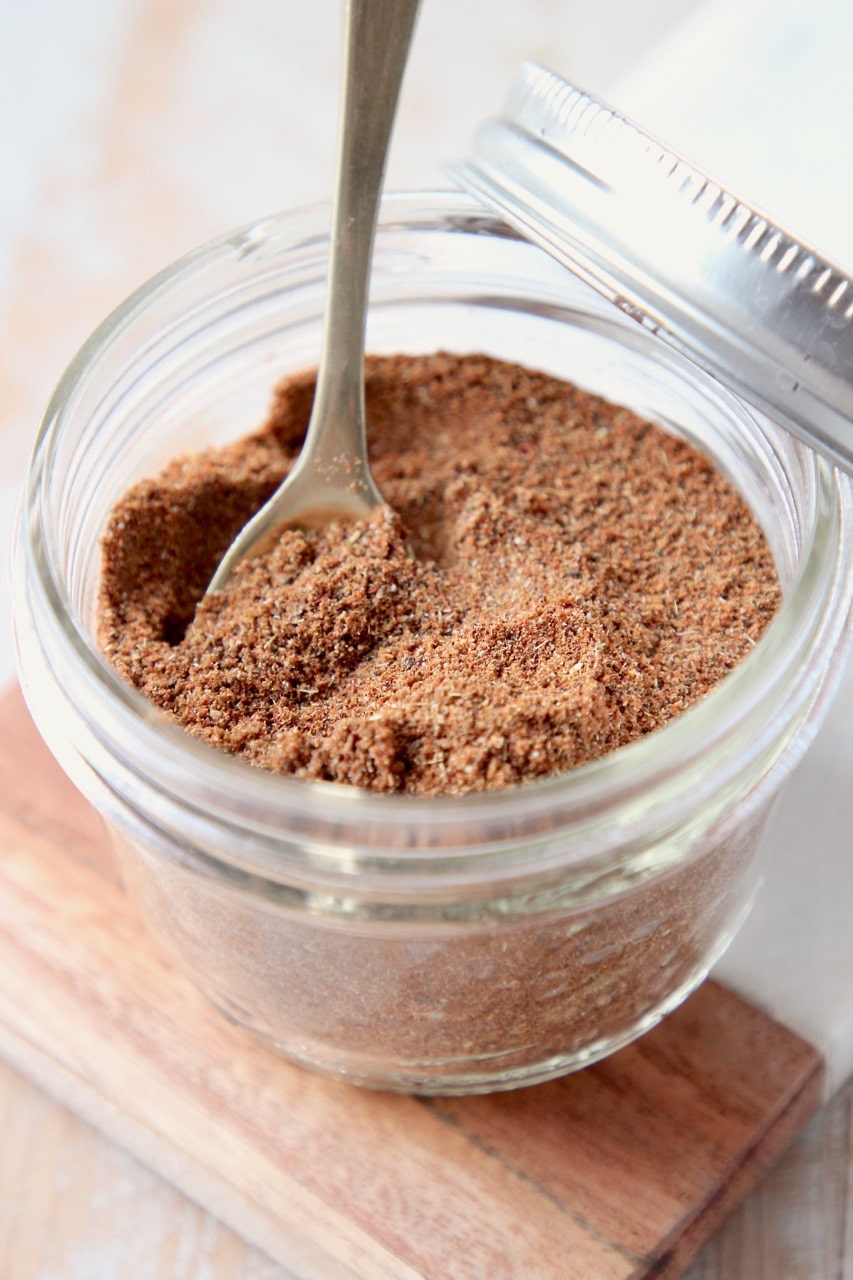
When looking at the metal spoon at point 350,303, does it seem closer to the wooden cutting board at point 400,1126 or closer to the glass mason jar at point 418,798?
the glass mason jar at point 418,798

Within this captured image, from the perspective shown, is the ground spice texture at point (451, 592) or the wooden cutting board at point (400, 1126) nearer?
the ground spice texture at point (451, 592)

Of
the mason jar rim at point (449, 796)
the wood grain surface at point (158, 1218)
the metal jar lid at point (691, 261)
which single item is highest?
the metal jar lid at point (691, 261)

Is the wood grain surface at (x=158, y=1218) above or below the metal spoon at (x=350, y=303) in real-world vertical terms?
below

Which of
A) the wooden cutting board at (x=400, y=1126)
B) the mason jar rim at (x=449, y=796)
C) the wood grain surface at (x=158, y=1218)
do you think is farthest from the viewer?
the wood grain surface at (x=158, y=1218)

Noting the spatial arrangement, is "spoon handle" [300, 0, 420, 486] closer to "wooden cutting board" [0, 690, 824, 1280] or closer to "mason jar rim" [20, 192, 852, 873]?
"mason jar rim" [20, 192, 852, 873]

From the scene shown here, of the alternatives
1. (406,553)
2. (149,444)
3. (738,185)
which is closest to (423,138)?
(738,185)

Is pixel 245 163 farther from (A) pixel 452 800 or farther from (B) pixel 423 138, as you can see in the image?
(A) pixel 452 800

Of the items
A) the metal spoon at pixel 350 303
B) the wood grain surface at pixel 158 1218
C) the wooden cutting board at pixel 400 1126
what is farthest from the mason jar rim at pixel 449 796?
the wood grain surface at pixel 158 1218

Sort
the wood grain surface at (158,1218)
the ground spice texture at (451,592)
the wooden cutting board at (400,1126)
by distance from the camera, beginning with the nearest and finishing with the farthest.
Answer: the ground spice texture at (451,592)
the wooden cutting board at (400,1126)
the wood grain surface at (158,1218)

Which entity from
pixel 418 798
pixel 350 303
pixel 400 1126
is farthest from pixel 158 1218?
pixel 350 303
